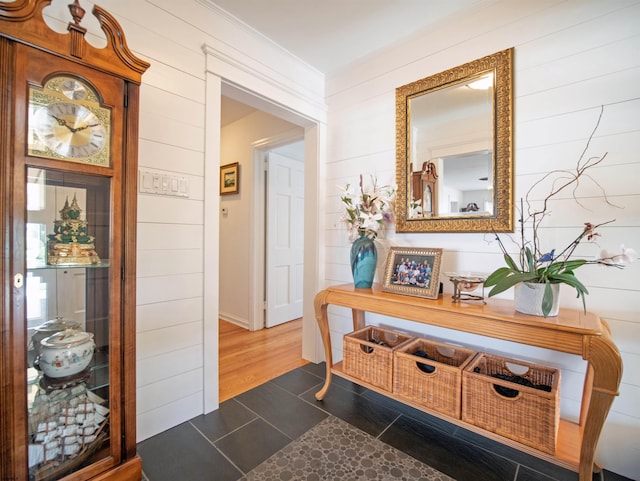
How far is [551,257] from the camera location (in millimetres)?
1248

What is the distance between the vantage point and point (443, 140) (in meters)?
1.85

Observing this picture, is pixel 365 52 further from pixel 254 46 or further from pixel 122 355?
pixel 122 355

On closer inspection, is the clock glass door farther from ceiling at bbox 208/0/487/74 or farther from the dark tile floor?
ceiling at bbox 208/0/487/74

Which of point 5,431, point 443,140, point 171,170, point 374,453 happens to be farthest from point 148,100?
point 374,453

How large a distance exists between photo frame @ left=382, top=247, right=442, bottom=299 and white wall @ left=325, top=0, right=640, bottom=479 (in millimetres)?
220

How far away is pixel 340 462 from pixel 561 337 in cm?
113

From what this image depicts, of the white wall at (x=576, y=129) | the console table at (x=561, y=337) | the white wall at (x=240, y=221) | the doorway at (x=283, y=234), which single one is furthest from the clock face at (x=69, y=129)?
the doorway at (x=283, y=234)

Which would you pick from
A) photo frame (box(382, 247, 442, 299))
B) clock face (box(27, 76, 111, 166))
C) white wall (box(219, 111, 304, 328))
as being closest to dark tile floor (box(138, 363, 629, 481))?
photo frame (box(382, 247, 442, 299))

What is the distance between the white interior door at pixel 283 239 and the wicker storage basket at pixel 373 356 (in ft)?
5.62

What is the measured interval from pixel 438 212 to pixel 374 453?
1.43 meters

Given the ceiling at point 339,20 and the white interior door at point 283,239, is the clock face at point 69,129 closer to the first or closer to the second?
the ceiling at point 339,20

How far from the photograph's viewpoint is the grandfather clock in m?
0.89

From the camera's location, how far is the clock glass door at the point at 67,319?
3.26 feet

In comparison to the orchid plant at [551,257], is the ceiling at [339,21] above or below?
above
